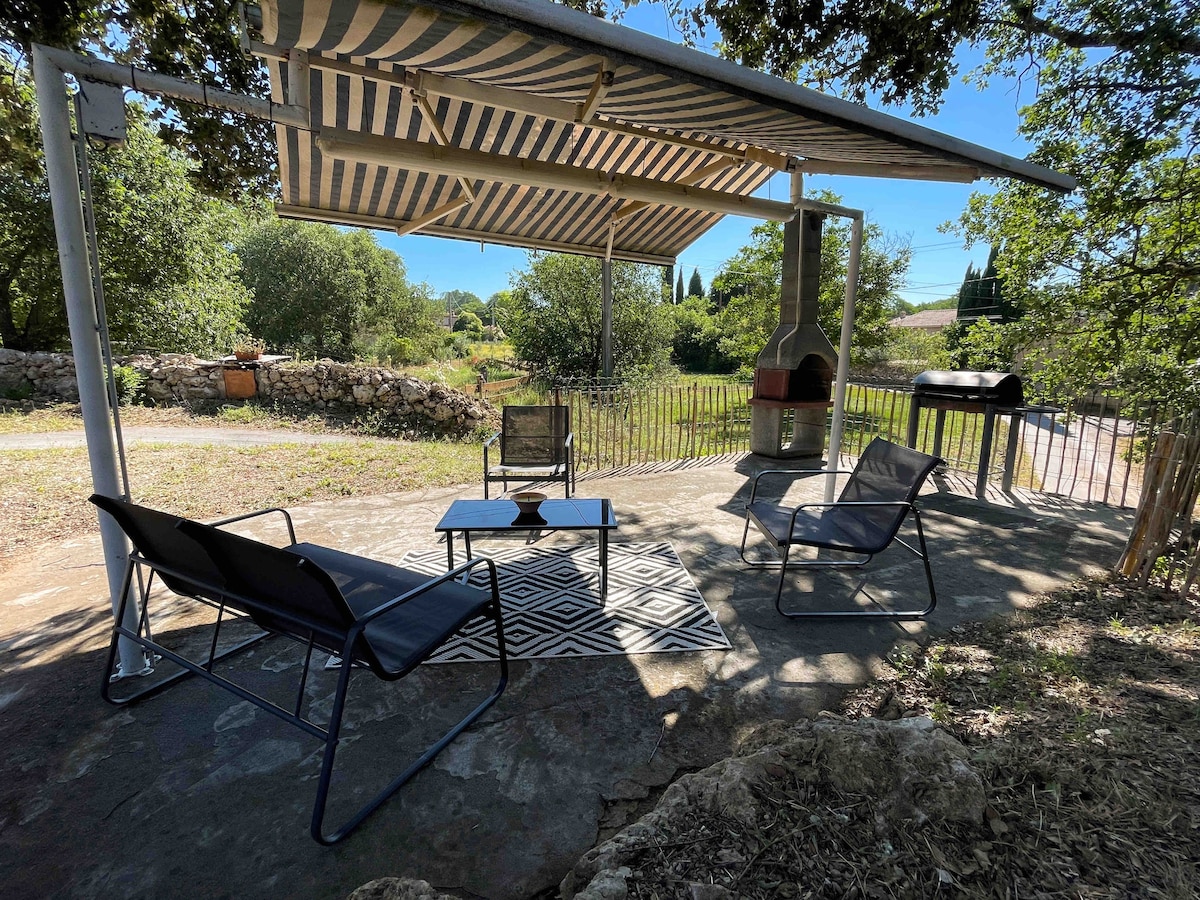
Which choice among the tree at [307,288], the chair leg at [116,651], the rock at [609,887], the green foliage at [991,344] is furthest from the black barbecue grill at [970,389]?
the tree at [307,288]

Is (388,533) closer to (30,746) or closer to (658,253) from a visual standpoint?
(30,746)

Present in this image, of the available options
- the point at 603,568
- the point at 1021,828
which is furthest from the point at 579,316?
the point at 1021,828

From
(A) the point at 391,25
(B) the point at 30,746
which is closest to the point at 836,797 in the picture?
(A) the point at 391,25

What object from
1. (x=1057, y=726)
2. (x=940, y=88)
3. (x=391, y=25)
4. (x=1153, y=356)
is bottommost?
(x=1057, y=726)

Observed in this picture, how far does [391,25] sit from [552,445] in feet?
13.3

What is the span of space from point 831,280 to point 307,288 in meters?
20.6

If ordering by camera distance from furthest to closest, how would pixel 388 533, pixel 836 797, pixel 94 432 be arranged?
pixel 388 533
pixel 94 432
pixel 836 797

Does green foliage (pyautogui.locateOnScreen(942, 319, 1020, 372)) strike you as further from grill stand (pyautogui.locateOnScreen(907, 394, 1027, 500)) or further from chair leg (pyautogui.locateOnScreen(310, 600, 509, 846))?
chair leg (pyautogui.locateOnScreen(310, 600, 509, 846))

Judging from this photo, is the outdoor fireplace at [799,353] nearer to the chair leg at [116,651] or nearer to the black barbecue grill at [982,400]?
the black barbecue grill at [982,400]

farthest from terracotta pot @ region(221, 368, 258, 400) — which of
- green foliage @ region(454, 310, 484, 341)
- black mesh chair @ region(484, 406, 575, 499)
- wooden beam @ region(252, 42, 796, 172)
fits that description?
green foliage @ region(454, 310, 484, 341)

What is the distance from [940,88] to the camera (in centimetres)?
507

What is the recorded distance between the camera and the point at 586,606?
3.28 meters

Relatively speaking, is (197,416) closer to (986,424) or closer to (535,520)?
(535,520)

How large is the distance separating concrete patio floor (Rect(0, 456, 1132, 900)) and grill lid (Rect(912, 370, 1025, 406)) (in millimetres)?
2389
